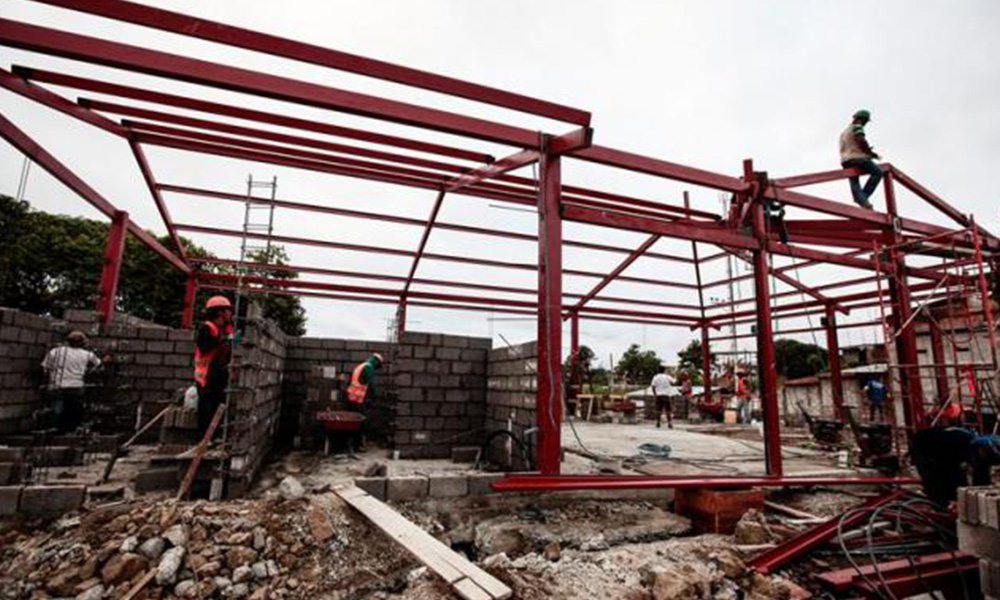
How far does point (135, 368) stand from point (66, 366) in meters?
1.23

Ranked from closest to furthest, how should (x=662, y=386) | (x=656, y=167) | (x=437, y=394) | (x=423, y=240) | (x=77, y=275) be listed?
1. (x=656, y=167)
2. (x=437, y=394)
3. (x=423, y=240)
4. (x=662, y=386)
5. (x=77, y=275)

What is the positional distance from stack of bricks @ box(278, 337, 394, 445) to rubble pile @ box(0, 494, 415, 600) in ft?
15.0

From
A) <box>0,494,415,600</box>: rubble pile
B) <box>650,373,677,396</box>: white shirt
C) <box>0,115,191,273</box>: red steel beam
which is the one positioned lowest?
<box>0,494,415,600</box>: rubble pile

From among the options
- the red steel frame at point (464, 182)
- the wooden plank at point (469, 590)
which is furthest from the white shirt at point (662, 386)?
the wooden plank at point (469, 590)

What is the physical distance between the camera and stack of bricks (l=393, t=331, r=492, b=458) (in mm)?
7383

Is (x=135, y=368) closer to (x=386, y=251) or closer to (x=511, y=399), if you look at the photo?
(x=386, y=251)

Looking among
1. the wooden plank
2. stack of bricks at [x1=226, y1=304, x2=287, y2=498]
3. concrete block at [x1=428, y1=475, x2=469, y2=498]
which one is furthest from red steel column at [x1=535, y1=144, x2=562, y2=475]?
stack of bricks at [x1=226, y1=304, x2=287, y2=498]

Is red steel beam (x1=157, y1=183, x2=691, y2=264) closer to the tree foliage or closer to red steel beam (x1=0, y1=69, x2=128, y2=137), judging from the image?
red steel beam (x1=0, y1=69, x2=128, y2=137)

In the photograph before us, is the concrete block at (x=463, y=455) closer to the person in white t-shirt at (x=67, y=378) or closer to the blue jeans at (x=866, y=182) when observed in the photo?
the person in white t-shirt at (x=67, y=378)

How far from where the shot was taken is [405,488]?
15.2 feet

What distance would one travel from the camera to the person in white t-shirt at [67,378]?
662 cm

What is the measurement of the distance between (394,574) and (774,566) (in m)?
3.00

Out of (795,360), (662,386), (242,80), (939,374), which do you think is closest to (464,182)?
(242,80)

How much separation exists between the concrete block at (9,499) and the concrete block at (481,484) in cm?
387
